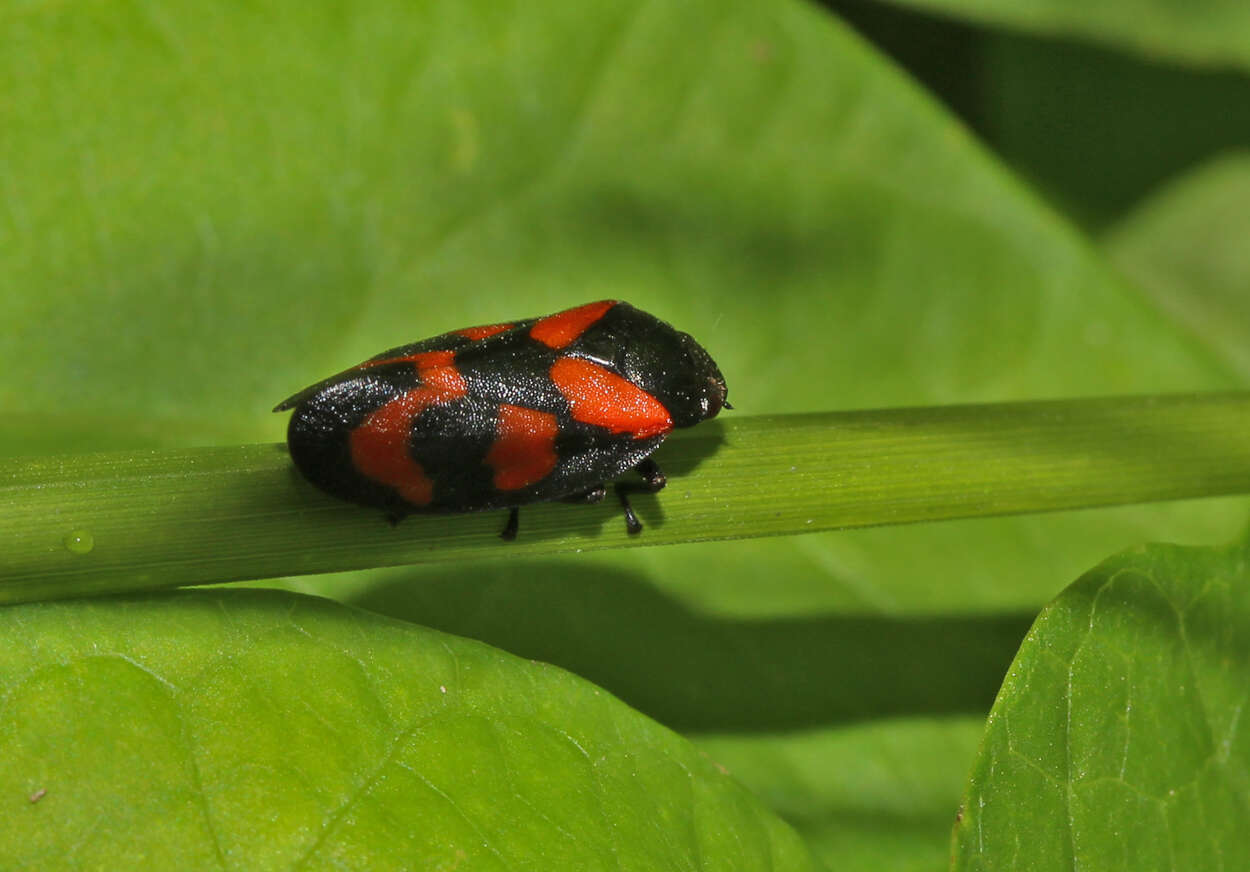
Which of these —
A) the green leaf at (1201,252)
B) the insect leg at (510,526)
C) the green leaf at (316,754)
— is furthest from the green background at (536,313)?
the green leaf at (1201,252)

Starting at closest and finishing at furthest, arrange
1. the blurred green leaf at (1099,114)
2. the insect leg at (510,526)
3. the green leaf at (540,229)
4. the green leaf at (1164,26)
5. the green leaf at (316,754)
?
the green leaf at (316,754) < the insect leg at (510,526) < the green leaf at (540,229) < the green leaf at (1164,26) < the blurred green leaf at (1099,114)

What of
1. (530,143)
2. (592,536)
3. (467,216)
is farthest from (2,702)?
(530,143)

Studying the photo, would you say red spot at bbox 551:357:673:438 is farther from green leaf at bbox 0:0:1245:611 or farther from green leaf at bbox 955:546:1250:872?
green leaf at bbox 955:546:1250:872

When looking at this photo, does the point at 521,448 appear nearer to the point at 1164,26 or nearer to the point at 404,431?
the point at 404,431

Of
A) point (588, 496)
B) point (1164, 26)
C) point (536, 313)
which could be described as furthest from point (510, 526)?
point (1164, 26)

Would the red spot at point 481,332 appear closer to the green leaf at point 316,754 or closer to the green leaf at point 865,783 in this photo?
the green leaf at point 316,754

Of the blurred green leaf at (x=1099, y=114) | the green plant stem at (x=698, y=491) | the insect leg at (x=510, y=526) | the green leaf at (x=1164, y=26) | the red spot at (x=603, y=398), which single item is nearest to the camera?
the green plant stem at (x=698, y=491)
